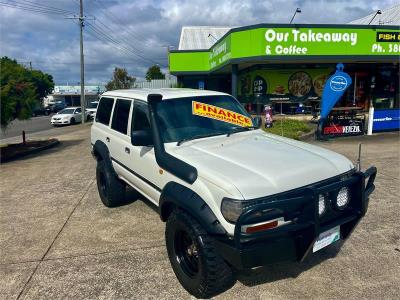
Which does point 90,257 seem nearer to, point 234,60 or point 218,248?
point 218,248

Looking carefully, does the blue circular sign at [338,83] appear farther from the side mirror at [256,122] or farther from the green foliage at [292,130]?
the side mirror at [256,122]

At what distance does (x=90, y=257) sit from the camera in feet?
13.3

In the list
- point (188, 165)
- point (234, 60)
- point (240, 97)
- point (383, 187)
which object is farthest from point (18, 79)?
point (240, 97)

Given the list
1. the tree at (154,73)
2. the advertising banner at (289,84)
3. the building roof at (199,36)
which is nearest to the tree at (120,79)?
the tree at (154,73)

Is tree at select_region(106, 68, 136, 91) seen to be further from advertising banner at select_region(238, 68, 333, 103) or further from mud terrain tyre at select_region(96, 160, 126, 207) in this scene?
mud terrain tyre at select_region(96, 160, 126, 207)

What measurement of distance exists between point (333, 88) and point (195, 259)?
10.3 metres

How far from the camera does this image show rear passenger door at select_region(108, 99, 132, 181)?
472 centimetres

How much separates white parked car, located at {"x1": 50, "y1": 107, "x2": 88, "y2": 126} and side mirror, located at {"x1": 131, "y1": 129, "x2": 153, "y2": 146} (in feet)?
82.5

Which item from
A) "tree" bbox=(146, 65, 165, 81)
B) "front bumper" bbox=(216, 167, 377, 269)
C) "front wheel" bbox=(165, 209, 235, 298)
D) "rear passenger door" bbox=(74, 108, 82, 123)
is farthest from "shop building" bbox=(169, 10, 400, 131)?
"tree" bbox=(146, 65, 165, 81)

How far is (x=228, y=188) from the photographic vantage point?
271cm

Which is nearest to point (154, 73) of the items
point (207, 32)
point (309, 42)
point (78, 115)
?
point (207, 32)

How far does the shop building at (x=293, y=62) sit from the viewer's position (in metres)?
15.7

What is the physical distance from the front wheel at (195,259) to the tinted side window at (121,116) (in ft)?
6.41

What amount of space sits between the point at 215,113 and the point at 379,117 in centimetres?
1109
